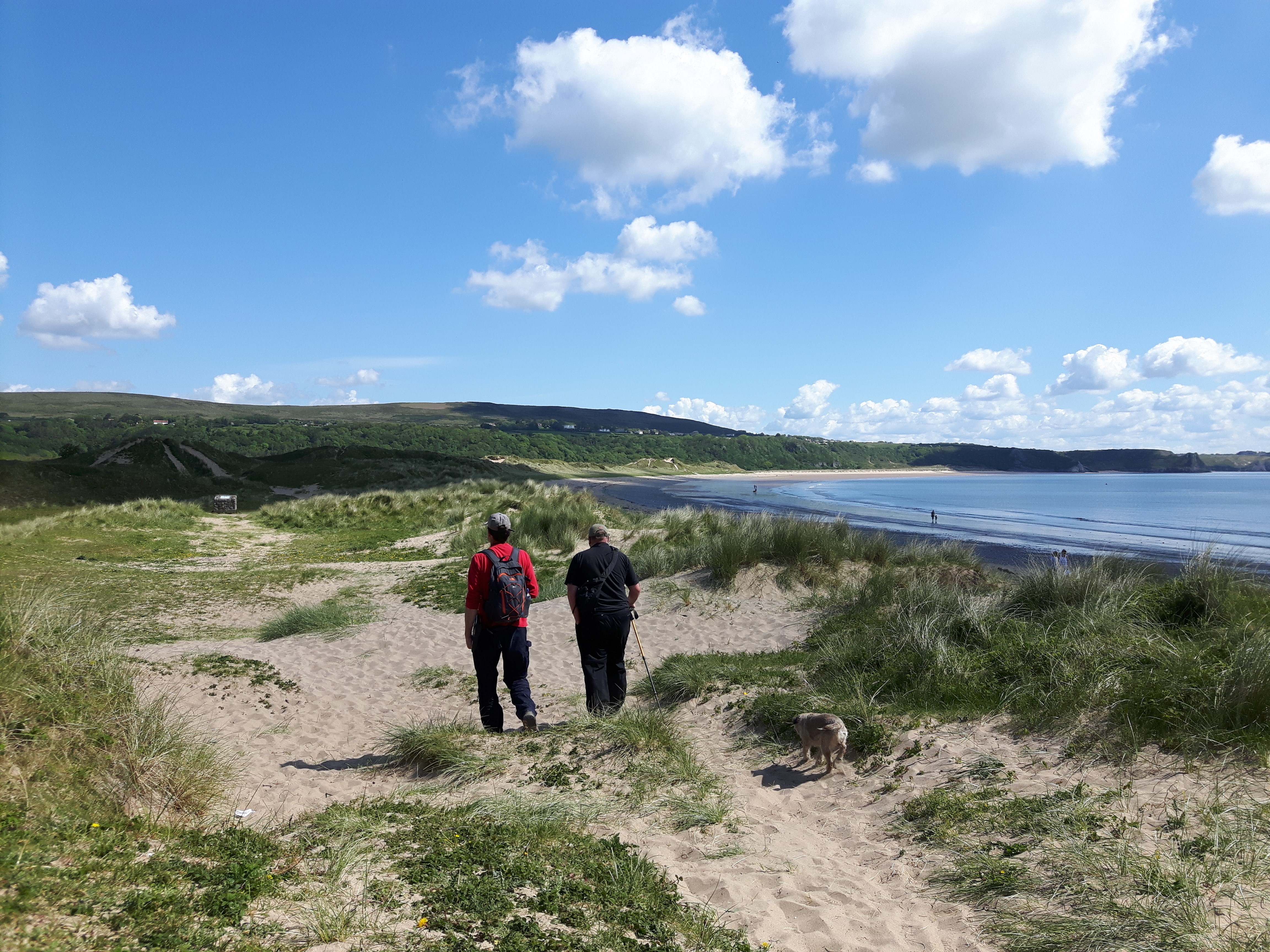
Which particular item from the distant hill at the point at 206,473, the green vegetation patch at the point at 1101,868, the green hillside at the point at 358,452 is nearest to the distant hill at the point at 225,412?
the green hillside at the point at 358,452

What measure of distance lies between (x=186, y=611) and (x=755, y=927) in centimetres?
1211

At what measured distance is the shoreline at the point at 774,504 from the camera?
64.5 ft

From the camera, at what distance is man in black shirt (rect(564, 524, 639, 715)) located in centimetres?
661

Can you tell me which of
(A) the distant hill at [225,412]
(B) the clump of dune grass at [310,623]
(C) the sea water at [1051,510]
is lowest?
(C) the sea water at [1051,510]

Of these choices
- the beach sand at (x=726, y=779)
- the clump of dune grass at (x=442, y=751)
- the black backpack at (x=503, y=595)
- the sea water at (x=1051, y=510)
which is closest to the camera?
the beach sand at (x=726, y=779)

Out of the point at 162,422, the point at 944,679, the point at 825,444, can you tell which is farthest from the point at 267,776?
the point at 825,444

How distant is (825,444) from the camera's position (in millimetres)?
166125

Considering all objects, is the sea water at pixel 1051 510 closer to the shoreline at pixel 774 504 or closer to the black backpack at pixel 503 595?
the shoreline at pixel 774 504

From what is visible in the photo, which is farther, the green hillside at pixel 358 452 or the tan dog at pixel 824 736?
the green hillside at pixel 358 452

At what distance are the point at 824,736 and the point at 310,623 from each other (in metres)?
8.69

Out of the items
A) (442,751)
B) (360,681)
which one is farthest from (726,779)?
(360,681)

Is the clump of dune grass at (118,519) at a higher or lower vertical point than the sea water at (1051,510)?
higher

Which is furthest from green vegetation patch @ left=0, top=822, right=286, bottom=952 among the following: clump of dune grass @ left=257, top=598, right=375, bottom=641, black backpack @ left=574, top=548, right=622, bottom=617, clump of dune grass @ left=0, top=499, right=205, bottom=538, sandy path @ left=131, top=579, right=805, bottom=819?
clump of dune grass @ left=0, top=499, right=205, bottom=538

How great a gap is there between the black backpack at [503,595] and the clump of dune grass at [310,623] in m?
6.09
